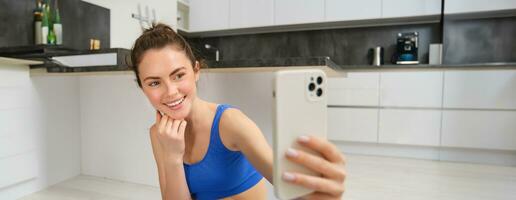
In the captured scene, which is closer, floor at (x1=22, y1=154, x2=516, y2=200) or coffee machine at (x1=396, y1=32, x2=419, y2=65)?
floor at (x1=22, y1=154, x2=516, y2=200)

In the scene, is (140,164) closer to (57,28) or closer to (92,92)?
(92,92)

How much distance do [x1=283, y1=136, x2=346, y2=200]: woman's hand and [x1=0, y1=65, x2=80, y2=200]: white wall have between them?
1.81 m

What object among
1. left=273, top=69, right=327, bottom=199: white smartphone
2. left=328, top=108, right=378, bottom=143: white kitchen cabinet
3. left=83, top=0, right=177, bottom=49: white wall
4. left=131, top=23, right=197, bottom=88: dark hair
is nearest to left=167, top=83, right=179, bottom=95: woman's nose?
left=131, top=23, right=197, bottom=88: dark hair

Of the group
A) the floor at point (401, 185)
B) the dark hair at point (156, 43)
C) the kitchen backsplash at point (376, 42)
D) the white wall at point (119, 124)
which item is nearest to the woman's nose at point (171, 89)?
the dark hair at point (156, 43)

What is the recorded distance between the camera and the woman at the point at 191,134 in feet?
2.35

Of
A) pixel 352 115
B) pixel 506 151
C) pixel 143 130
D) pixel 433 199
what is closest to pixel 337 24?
pixel 352 115

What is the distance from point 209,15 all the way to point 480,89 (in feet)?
8.96

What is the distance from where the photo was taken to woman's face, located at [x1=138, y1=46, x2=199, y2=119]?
2.34 feet

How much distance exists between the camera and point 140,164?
1924mm

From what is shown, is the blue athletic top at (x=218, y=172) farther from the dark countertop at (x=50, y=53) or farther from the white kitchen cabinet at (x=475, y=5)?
the white kitchen cabinet at (x=475, y=5)

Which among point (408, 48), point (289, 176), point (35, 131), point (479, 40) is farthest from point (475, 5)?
point (35, 131)

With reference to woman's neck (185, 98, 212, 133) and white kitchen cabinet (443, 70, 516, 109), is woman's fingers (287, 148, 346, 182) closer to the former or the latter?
woman's neck (185, 98, 212, 133)

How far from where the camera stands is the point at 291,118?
0.44 meters

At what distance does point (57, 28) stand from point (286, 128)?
82.4 inches
